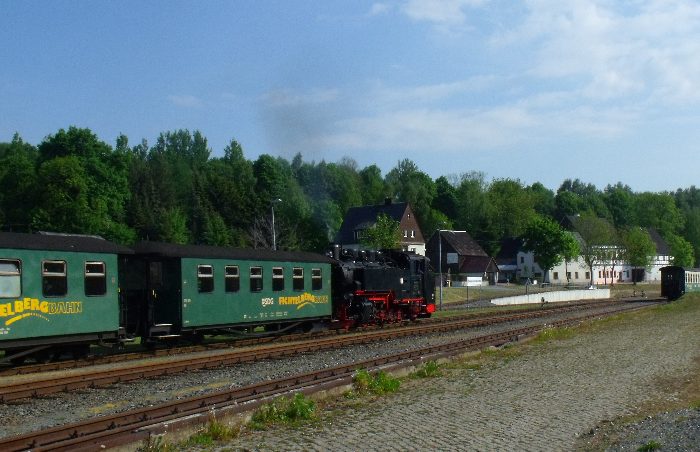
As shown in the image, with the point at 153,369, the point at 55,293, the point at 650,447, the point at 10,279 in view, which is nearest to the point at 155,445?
the point at 650,447

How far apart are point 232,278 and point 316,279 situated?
4.86m

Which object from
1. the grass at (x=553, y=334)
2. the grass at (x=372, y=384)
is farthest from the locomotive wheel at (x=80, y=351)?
the grass at (x=553, y=334)

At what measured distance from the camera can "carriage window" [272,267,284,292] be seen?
82.0 feet

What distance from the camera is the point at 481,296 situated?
2530 inches

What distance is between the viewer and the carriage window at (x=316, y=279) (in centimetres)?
2720

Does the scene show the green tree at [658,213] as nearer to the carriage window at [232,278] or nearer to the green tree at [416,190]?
the green tree at [416,190]

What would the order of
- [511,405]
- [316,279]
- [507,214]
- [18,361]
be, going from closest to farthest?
[511,405] < [18,361] < [316,279] < [507,214]

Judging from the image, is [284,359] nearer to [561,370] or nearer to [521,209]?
[561,370]

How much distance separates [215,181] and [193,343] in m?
73.2

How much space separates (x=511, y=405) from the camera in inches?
521

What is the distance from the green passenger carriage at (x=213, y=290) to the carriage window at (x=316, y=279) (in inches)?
2.3

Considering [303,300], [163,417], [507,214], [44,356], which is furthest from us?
[507,214]

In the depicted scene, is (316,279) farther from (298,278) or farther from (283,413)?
(283,413)

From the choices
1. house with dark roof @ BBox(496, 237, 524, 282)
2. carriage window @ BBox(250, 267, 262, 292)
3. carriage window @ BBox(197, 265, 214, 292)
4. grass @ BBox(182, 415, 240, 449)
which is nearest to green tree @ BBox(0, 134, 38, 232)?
carriage window @ BBox(250, 267, 262, 292)
